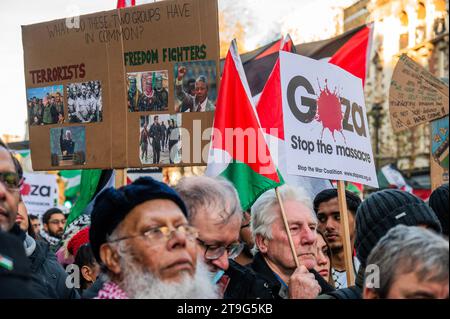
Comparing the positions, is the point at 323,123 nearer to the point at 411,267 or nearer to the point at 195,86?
the point at 195,86

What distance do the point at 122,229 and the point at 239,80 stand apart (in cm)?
185

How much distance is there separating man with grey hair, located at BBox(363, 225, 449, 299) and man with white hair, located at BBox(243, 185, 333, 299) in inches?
51.7

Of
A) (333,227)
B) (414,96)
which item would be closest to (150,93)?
(333,227)

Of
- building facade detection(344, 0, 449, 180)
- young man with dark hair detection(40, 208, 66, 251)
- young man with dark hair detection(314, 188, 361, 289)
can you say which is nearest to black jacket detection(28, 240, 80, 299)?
young man with dark hair detection(314, 188, 361, 289)

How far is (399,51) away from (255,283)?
3031 cm

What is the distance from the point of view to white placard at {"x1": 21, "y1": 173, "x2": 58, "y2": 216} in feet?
36.7

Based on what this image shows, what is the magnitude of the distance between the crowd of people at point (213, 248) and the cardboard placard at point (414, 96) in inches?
36.0

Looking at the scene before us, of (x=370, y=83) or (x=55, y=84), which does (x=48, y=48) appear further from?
(x=370, y=83)

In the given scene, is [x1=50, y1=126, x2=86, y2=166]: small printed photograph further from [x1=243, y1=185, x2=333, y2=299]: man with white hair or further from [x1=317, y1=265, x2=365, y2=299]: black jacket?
[x1=317, y1=265, x2=365, y2=299]: black jacket

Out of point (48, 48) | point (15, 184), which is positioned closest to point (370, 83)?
point (48, 48)

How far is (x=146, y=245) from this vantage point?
2.73 metres

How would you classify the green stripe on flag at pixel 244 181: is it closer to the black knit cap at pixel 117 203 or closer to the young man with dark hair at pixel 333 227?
the young man with dark hair at pixel 333 227

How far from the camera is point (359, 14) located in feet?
111
